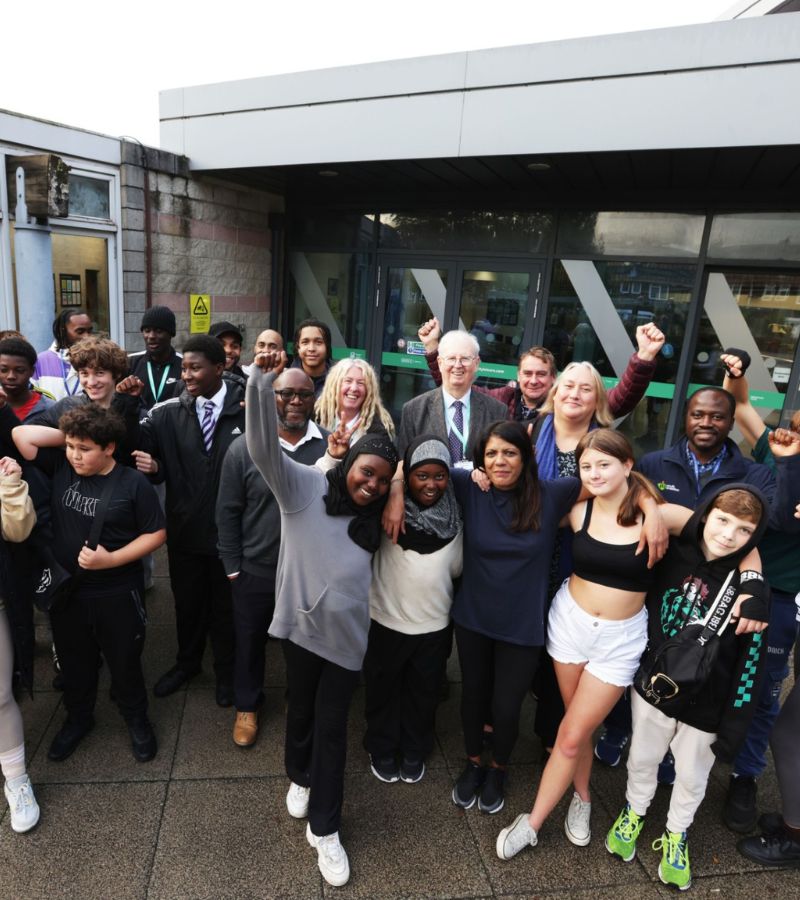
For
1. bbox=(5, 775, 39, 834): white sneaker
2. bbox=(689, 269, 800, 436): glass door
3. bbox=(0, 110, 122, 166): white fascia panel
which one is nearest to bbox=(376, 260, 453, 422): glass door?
bbox=(689, 269, 800, 436): glass door

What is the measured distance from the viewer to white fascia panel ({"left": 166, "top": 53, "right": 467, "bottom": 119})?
18.8 ft

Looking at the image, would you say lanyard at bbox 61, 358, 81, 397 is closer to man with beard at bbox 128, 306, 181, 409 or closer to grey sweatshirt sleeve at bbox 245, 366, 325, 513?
man with beard at bbox 128, 306, 181, 409

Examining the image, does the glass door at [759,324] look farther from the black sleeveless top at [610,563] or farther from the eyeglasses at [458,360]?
the black sleeveless top at [610,563]

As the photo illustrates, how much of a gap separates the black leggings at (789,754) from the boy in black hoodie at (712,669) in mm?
463

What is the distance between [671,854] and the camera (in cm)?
255

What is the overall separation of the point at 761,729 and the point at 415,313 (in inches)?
253

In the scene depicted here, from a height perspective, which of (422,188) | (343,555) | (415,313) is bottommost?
(343,555)

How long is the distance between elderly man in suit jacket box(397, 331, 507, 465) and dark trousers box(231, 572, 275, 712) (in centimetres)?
120

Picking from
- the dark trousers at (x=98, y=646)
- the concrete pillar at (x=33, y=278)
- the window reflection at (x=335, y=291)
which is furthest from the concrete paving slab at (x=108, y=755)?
the window reflection at (x=335, y=291)

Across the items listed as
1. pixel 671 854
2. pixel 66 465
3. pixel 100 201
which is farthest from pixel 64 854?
pixel 100 201

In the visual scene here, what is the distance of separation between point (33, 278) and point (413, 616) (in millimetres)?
5400

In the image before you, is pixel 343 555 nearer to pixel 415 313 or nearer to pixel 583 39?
pixel 583 39

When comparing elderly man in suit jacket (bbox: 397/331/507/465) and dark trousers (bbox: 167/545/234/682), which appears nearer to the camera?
dark trousers (bbox: 167/545/234/682)

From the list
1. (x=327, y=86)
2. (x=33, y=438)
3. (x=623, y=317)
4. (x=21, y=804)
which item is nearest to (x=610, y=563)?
(x=33, y=438)
